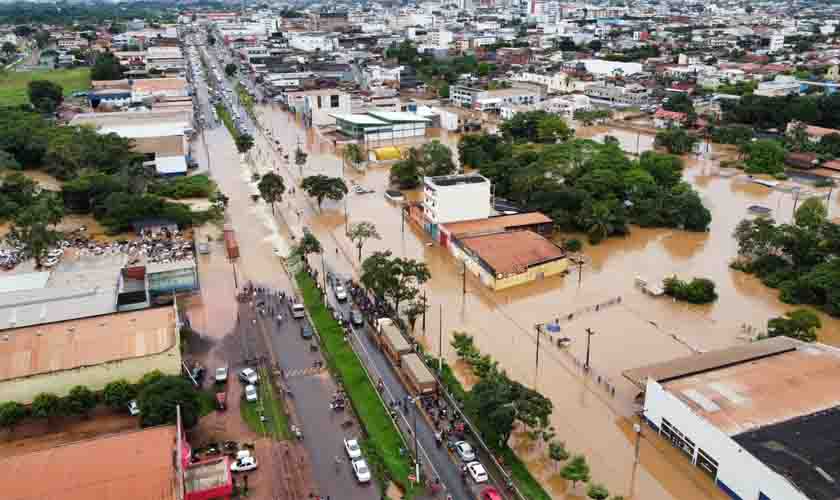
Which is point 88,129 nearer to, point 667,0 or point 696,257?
point 696,257

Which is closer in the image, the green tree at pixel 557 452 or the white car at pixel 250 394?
the green tree at pixel 557 452

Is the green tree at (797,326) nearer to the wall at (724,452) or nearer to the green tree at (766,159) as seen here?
the wall at (724,452)

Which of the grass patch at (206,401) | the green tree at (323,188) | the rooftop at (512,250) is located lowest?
the grass patch at (206,401)

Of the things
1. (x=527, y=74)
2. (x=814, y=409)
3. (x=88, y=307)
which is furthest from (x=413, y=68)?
(x=814, y=409)

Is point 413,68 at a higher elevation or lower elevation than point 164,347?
higher

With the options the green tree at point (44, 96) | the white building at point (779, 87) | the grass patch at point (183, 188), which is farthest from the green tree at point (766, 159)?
the green tree at point (44, 96)

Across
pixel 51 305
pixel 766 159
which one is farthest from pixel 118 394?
pixel 766 159

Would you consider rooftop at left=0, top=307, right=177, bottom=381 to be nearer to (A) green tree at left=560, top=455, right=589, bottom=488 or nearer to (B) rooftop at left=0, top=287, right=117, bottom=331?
(B) rooftop at left=0, top=287, right=117, bottom=331

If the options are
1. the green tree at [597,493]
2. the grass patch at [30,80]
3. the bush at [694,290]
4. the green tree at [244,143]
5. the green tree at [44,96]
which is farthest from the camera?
the grass patch at [30,80]
